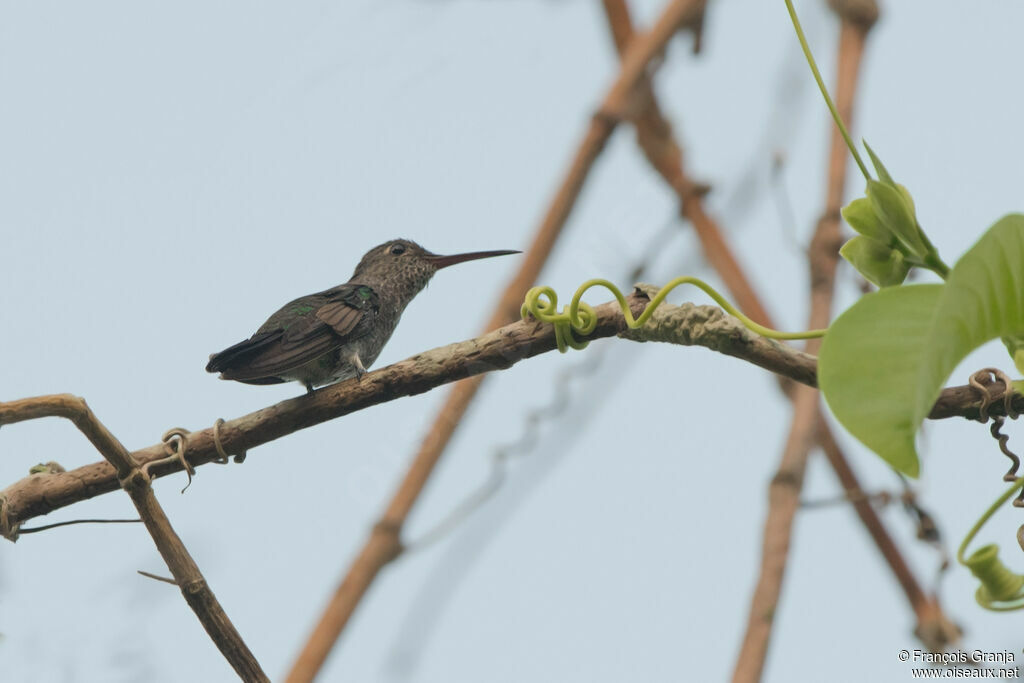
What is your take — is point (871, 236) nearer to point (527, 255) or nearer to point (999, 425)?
point (999, 425)

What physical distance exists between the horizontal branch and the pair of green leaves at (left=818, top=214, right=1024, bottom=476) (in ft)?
1.19

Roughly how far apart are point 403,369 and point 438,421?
1018 mm

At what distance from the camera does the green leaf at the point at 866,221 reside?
1196 mm

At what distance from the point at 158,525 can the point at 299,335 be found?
0.70m

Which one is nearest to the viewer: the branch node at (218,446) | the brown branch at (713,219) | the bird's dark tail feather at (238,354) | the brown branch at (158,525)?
the brown branch at (158,525)

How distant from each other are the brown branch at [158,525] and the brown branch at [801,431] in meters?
1.02

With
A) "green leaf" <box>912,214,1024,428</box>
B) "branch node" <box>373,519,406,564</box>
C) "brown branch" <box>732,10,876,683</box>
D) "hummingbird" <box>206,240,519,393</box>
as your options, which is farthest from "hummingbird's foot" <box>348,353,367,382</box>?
"green leaf" <box>912,214,1024,428</box>

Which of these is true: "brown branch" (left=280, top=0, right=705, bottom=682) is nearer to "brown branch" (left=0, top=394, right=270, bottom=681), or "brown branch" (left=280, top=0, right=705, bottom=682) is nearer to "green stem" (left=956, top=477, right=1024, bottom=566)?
"brown branch" (left=0, top=394, right=270, bottom=681)

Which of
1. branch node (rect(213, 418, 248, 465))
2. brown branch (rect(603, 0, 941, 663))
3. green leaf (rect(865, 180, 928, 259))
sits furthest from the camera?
brown branch (rect(603, 0, 941, 663))

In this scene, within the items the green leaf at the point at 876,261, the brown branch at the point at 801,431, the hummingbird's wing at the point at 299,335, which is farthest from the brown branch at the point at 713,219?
the green leaf at the point at 876,261

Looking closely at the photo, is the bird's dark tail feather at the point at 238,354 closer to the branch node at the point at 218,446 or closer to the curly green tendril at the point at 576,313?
the branch node at the point at 218,446

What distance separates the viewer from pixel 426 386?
1428mm

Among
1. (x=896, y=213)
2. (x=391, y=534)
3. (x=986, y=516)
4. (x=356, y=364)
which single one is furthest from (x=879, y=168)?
(x=391, y=534)

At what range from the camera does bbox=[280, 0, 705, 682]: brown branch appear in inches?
89.3
